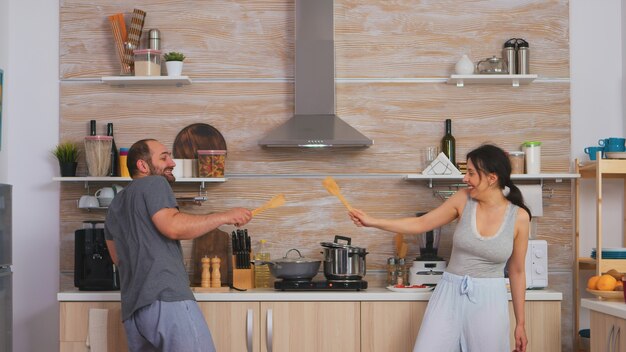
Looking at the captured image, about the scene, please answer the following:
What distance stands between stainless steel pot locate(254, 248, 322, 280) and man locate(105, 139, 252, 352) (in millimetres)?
956

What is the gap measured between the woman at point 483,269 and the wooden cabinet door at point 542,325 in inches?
20.3

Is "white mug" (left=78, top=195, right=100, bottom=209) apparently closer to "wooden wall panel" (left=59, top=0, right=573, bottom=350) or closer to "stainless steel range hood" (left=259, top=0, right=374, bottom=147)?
"wooden wall panel" (left=59, top=0, right=573, bottom=350)

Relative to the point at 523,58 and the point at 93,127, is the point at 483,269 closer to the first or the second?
the point at 523,58

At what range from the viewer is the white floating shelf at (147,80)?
459 centimetres

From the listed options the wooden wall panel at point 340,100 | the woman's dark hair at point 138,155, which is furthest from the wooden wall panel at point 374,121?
the woman's dark hair at point 138,155

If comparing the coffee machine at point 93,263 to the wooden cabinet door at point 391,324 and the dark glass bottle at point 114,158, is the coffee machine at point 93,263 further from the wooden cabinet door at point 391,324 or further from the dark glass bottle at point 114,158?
the wooden cabinet door at point 391,324

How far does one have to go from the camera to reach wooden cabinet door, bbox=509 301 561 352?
4297 mm

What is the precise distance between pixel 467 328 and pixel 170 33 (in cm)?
228

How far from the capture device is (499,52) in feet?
15.7

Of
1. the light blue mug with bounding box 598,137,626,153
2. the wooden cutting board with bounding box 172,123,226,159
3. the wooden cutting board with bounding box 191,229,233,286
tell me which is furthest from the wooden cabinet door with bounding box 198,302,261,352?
the light blue mug with bounding box 598,137,626,153

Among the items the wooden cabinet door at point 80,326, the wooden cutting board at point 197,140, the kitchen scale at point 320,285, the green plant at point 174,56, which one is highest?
the green plant at point 174,56

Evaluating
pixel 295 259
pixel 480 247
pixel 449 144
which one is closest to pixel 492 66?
pixel 449 144

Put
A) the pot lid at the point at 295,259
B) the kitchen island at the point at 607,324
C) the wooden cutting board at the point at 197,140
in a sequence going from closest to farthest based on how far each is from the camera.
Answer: the kitchen island at the point at 607,324 → the pot lid at the point at 295,259 → the wooden cutting board at the point at 197,140

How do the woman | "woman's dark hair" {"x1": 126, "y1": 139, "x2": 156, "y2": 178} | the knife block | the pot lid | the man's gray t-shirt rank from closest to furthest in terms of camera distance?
1. the man's gray t-shirt
2. "woman's dark hair" {"x1": 126, "y1": 139, "x2": 156, "y2": 178}
3. the woman
4. the pot lid
5. the knife block
